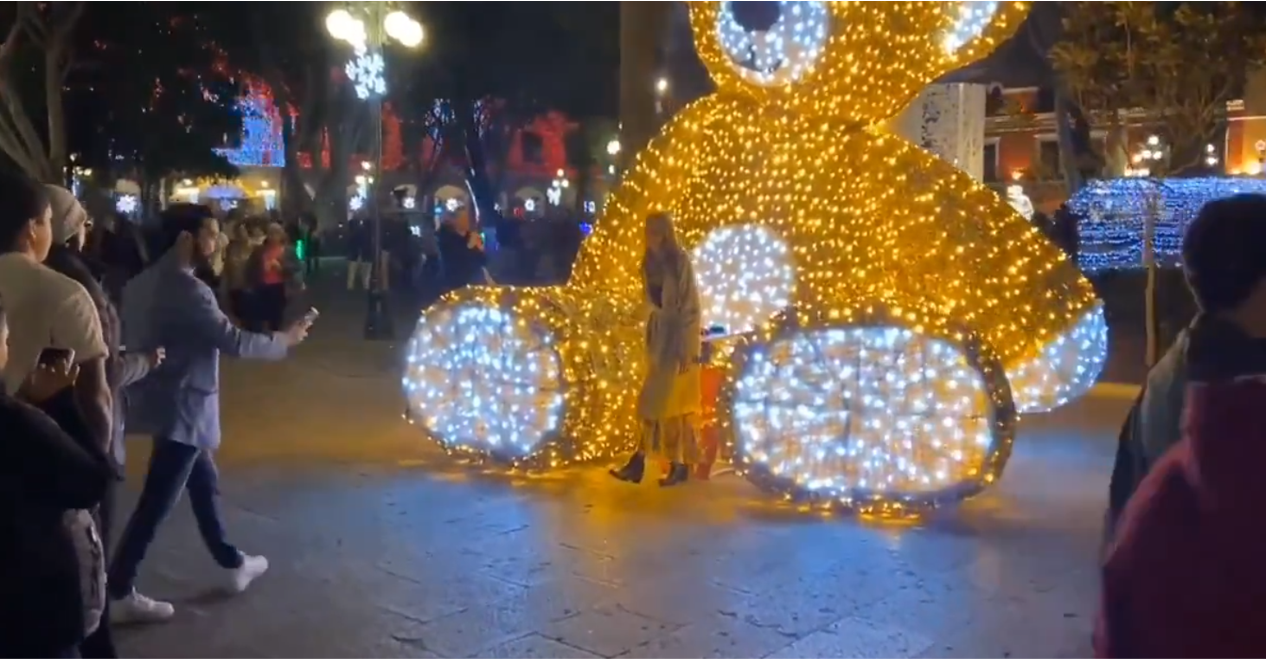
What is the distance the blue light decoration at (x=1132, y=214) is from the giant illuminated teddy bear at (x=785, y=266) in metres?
7.51

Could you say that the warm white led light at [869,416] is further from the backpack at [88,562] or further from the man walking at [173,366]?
the backpack at [88,562]

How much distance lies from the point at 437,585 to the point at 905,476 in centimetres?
224

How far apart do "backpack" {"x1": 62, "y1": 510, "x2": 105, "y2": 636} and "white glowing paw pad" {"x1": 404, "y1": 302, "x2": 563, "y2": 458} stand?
11.8 ft

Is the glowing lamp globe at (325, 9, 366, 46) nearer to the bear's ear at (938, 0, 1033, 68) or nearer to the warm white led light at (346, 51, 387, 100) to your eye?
the warm white led light at (346, 51, 387, 100)

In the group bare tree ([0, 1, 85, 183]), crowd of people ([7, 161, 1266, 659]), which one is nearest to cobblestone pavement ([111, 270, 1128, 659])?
crowd of people ([7, 161, 1266, 659])

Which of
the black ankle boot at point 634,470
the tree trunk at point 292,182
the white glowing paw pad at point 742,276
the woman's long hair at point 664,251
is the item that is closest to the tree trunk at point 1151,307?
the white glowing paw pad at point 742,276

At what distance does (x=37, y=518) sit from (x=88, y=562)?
35 centimetres

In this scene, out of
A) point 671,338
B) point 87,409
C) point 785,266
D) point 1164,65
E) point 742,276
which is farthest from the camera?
point 1164,65

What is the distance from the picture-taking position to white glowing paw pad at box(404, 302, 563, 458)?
7.17 meters

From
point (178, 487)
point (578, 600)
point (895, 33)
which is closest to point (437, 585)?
point (578, 600)

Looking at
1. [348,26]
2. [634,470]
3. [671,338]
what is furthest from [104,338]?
[348,26]

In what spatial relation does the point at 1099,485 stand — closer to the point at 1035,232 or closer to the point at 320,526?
the point at 1035,232

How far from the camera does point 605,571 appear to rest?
19.2 feet

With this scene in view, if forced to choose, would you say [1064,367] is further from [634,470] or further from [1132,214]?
[1132,214]
